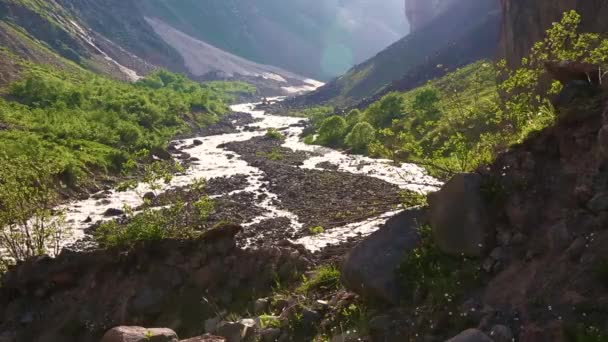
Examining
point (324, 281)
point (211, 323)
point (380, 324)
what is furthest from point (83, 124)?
point (380, 324)

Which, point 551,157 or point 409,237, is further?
point 409,237

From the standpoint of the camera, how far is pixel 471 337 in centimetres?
842

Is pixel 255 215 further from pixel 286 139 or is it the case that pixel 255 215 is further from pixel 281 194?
pixel 286 139

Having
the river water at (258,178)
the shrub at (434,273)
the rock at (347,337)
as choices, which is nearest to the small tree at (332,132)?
the river water at (258,178)

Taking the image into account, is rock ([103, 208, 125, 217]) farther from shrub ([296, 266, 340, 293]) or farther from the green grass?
shrub ([296, 266, 340, 293])

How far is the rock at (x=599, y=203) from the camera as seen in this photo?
918 cm

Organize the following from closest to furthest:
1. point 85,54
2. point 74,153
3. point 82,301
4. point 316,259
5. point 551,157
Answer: point 551,157
point 82,301
point 316,259
point 74,153
point 85,54

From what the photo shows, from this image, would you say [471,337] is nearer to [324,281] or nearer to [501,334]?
[501,334]

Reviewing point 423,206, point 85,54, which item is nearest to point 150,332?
point 423,206

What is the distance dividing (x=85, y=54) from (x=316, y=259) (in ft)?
561

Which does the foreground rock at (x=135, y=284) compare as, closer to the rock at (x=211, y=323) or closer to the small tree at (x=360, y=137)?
the rock at (x=211, y=323)

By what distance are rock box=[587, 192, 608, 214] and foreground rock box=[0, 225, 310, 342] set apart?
31.4ft

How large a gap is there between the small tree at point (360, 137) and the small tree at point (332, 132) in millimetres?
7964

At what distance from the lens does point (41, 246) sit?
19328mm
